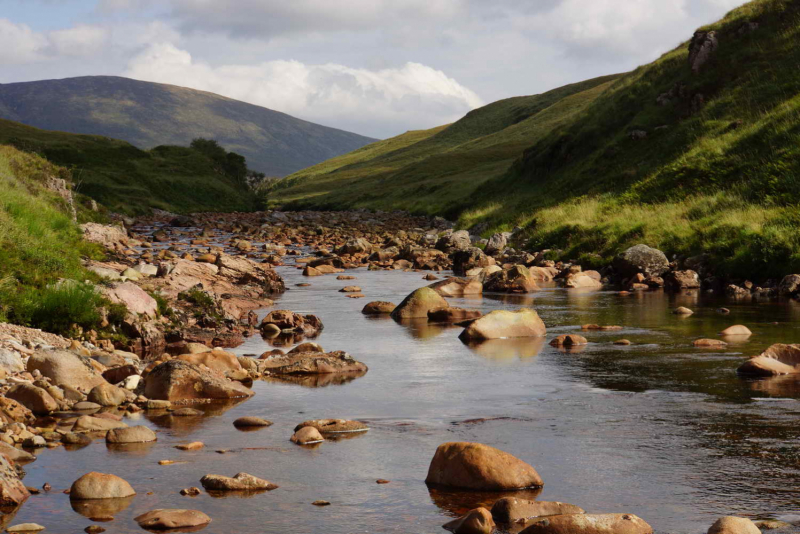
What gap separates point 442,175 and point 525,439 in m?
112

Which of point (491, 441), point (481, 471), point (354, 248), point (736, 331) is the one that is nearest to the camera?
point (481, 471)

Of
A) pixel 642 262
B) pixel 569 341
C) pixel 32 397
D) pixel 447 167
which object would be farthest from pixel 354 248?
pixel 447 167

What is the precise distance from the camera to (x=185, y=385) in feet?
43.0

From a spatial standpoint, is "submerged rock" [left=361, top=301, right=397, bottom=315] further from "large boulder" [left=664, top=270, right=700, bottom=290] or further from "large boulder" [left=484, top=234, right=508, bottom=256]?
"large boulder" [left=484, top=234, right=508, bottom=256]

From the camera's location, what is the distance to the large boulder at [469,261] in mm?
37969

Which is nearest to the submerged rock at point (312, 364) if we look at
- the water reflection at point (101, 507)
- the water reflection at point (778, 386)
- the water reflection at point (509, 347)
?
the water reflection at point (509, 347)

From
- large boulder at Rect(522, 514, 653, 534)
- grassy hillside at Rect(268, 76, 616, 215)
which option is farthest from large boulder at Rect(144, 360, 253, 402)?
grassy hillside at Rect(268, 76, 616, 215)

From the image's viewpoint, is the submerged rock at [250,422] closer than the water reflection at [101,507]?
No

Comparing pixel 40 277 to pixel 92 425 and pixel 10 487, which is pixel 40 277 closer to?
pixel 92 425

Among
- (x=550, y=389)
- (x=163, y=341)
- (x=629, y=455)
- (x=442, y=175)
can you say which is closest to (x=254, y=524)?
(x=629, y=455)

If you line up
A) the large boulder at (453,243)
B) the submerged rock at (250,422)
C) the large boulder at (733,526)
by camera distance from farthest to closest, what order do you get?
the large boulder at (453,243) < the submerged rock at (250,422) < the large boulder at (733,526)

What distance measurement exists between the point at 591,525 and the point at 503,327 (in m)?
12.4

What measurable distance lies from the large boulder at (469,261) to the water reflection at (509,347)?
719 inches

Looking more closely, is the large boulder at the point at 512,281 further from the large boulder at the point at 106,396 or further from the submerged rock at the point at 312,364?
the large boulder at the point at 106,396
